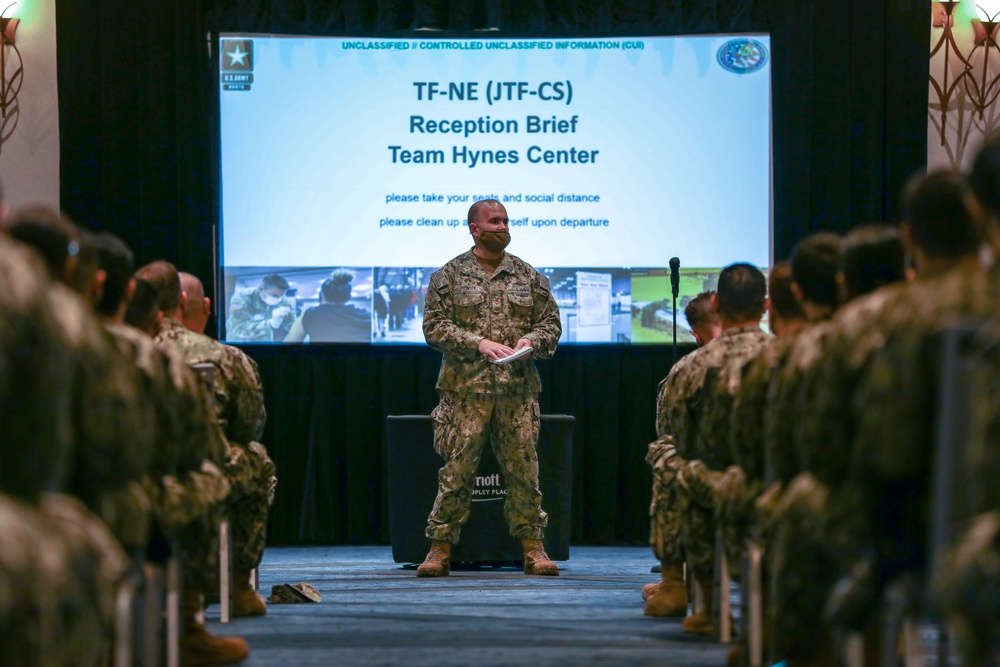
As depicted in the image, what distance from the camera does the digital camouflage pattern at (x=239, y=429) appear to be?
4188 millimetres

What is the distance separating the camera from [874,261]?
262 centimetres

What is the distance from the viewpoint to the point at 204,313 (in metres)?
4.67

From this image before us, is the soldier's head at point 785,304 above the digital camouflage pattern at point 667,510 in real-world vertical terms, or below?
above

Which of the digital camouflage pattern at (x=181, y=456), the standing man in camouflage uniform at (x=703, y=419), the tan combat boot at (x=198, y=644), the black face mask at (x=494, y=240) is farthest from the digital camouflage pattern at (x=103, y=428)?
the black face mask at (x=494, y=240)

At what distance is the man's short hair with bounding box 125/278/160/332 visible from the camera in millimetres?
3480

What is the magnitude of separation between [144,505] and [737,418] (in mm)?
1452

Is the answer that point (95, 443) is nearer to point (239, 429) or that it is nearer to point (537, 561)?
point (239, 429)

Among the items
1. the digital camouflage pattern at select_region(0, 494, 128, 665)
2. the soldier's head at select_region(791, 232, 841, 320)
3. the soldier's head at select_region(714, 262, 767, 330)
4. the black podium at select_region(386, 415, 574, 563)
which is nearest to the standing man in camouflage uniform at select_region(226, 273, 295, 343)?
the black podium at select_region(386, 415, 574, 563)

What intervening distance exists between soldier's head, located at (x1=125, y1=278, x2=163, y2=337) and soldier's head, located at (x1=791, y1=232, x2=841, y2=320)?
1685 millimetres

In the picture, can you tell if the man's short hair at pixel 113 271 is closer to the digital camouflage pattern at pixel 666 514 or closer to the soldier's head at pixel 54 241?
the soldier's head at pixel 54 241

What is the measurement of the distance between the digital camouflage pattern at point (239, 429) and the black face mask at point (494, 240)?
5.82ft

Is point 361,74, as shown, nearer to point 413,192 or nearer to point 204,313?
point 413,192

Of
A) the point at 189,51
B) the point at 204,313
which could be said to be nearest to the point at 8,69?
the point at 189,51

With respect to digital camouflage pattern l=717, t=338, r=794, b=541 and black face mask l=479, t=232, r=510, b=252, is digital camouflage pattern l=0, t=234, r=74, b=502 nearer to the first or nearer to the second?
digital camouflage pattern l=717, t=338, r=794, b=541
